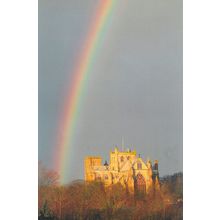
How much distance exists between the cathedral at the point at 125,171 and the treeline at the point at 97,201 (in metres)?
0.07

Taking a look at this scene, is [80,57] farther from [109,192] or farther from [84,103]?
[109,192]

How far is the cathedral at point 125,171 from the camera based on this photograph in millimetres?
4422

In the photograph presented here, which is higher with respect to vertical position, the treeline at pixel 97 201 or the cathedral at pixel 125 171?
the cathedral at pixel 125 171

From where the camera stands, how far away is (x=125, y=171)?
4465mm

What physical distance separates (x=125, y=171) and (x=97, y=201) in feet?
1.43
